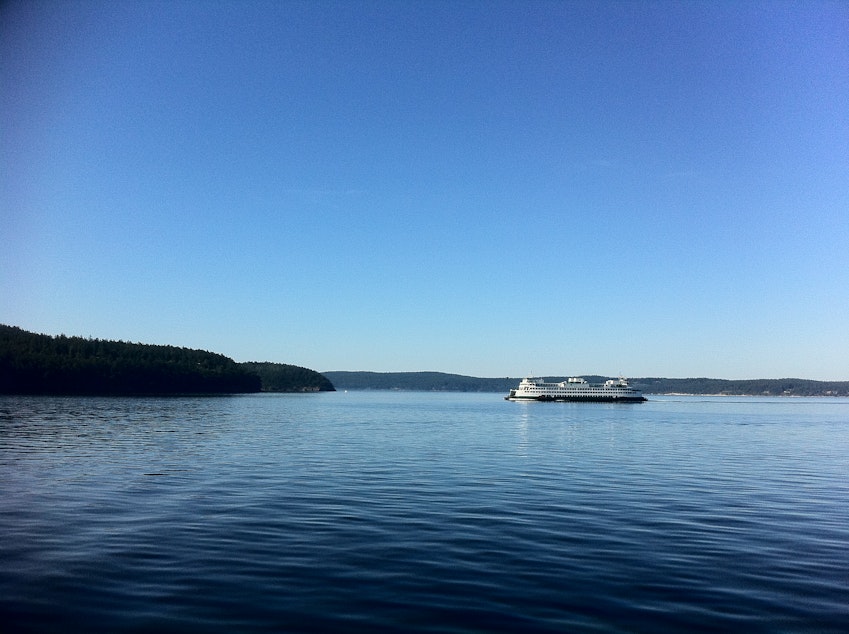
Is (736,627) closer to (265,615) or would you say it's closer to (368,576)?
(368,576)

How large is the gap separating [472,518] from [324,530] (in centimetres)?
625

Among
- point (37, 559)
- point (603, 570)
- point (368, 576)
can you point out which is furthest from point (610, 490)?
point (37, 559)

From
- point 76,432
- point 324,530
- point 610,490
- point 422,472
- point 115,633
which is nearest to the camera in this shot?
point 115,633

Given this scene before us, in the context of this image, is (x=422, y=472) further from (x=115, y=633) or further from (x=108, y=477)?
(x=115, y=633)

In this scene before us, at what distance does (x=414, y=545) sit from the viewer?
20875mm

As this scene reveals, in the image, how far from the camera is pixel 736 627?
1373 centimetres

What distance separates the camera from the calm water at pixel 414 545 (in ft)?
46.9

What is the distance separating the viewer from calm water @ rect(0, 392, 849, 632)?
14297 millimetres

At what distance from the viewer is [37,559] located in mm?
18375

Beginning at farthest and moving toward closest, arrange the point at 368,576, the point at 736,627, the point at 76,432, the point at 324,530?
the point at 76,432 < the point at 324,530 < the point at 368,576 < the point at 736,627

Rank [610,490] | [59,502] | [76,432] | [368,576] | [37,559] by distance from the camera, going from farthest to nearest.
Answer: [76,432], [610,490], [59,502], [37,559], [368,576]

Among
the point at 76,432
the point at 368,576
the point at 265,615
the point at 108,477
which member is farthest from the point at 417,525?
the point at 76,432

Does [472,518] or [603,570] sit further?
[472,518]

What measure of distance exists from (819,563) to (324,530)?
53.9ft
